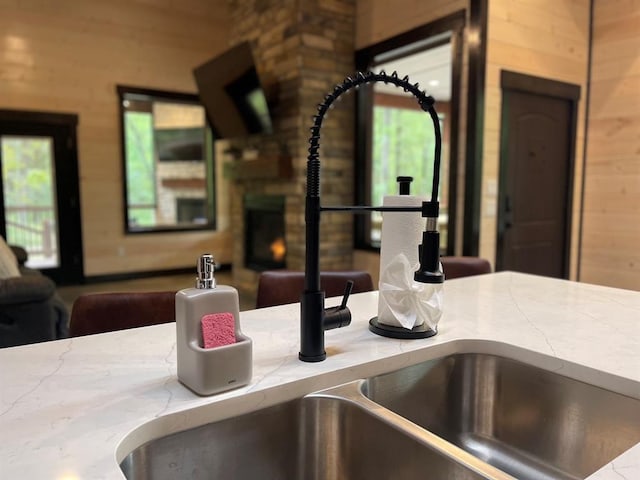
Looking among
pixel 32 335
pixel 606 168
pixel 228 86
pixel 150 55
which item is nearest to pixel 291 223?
pixel 228 86

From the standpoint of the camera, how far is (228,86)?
4816 mm

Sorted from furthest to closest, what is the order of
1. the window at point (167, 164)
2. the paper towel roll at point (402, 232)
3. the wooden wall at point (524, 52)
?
the window at point (167, 164) < the wooden wall at point (524, 52) < the paper towel roll at point (402, 232)

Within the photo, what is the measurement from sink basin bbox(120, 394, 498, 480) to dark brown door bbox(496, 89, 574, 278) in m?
3.15

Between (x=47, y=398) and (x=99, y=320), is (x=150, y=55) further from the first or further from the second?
(x=47, y=398)

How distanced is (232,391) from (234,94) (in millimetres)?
4368

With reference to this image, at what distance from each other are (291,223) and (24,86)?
351 centimetres

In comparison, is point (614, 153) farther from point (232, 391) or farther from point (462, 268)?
point (232, 391)

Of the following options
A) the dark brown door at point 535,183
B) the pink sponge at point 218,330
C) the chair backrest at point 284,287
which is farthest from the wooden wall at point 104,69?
the pink sponge at point 218,330

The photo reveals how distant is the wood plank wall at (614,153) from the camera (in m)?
3.76

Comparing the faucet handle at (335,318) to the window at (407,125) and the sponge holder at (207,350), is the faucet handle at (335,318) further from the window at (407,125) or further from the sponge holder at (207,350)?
the window at (407,125)

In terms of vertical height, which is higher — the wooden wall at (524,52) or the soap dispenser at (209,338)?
the wooden wall at (524,52)

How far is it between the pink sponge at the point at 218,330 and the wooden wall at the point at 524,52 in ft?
10.2

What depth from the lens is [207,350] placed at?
0.78m

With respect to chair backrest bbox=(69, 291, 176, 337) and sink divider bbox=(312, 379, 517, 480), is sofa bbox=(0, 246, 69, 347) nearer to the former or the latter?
chair backrest bbox=(69, 291, 176, 337)
